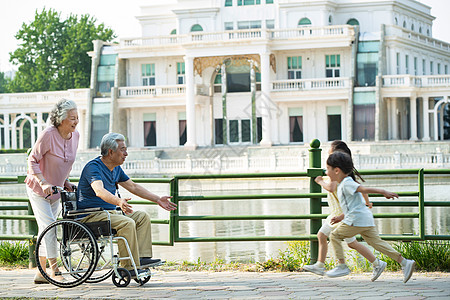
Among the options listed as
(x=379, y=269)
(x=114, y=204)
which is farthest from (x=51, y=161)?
A: (x=379, y=269)

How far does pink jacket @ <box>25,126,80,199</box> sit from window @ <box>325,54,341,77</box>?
3800 cm

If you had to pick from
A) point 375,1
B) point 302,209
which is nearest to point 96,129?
point 375,1

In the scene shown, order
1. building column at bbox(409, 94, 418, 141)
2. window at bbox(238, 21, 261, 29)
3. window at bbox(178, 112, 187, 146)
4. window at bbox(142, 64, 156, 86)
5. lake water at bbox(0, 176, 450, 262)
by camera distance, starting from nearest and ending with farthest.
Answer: lake water at bbox(0, 176, 450, 262) < building column at bbox(409, 94, 418, 141) < window at bbox(178, 112, 187, 146) < window at bbox(238, 21, 261, 29) < window at bbox(142, 64, 156, 86)

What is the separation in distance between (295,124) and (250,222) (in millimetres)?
24968

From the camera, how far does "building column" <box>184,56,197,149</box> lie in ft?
141

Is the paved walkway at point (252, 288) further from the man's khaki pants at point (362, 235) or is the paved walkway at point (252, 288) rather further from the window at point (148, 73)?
the window at point (148, 73)

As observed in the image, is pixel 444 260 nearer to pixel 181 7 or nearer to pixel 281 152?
pixel 281 152

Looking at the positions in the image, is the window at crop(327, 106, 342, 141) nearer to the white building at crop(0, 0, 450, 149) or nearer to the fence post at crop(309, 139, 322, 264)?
the white building at crop(0, 0, 450, 149)

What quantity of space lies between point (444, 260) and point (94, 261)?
11.8ft

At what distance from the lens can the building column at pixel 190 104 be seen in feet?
141

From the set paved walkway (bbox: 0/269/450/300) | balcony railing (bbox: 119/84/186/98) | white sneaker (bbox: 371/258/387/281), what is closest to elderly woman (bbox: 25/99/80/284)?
paved walkway (bbox: 0/269/450/300)

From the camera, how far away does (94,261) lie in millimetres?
6852

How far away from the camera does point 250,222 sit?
1981cm

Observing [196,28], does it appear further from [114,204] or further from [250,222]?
[114,204]
